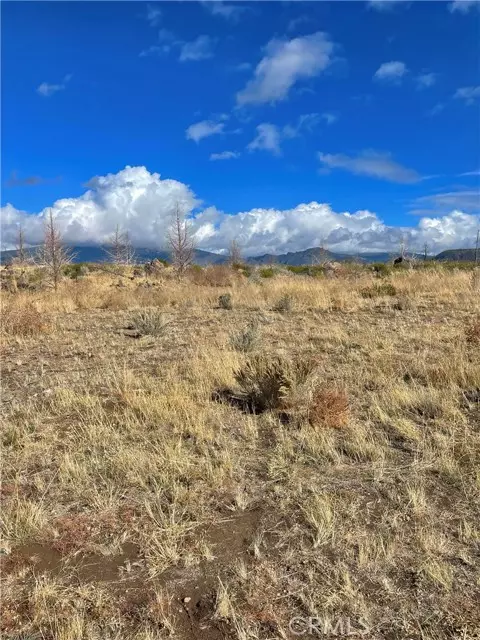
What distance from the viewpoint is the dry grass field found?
231 cm

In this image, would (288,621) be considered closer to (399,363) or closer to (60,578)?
(60,578)

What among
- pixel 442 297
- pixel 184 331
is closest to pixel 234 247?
pixel 442 297

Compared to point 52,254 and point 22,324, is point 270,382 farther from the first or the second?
point 52,254

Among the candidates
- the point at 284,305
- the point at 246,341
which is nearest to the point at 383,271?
the point at 284,305

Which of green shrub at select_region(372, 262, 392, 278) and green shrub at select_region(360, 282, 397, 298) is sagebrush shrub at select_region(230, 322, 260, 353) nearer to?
green shrub at select_region(360, 282, 397, 298)

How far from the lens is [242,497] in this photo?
332 centimetres

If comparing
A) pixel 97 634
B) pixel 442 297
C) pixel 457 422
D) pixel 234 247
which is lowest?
pixel 97 634

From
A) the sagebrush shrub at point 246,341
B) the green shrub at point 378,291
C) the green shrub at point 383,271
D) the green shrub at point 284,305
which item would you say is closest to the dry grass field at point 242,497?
the sagebrush shrub at point 246,341

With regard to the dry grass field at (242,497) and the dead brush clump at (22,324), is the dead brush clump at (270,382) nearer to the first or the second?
the dry grass field at (242,497)

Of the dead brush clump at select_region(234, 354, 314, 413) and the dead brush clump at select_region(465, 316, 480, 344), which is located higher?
the dead brush clump at select_region(465, 316, 480, 344)

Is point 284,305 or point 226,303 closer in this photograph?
point 284,305

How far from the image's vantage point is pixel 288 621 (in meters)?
2.24

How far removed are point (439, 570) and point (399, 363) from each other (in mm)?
4125

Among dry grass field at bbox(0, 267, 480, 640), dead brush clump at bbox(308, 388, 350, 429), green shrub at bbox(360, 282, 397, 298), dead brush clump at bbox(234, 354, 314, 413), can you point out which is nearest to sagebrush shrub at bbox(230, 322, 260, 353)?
dry grass field at bbox(0, 267, 480, 640)
